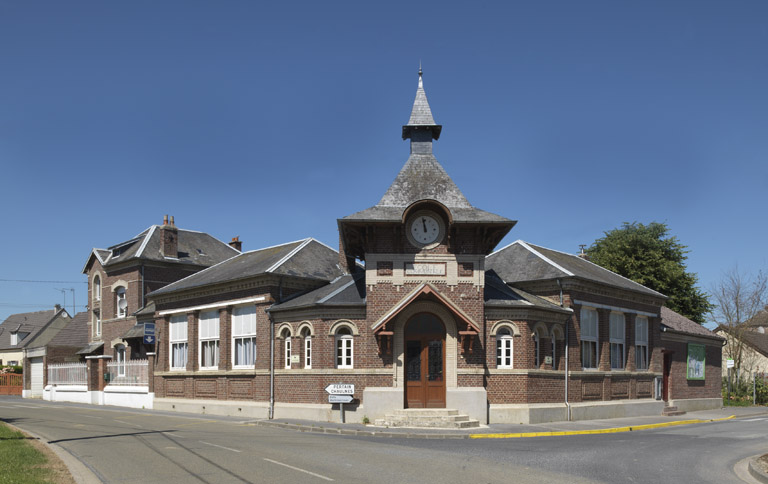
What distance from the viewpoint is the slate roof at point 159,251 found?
38812 millimetres

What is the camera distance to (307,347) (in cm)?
2500

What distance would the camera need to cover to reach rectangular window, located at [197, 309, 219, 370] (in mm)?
28781

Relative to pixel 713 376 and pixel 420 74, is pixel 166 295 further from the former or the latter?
pixel 713 376

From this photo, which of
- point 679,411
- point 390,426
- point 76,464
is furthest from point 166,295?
point 679,411

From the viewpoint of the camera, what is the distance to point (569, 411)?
2548cm

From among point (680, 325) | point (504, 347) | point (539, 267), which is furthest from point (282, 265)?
point (680, 325)

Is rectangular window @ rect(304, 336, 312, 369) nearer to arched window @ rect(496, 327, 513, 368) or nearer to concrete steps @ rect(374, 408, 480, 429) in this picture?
concrete steps @ rect(374, 408, 480, 429)

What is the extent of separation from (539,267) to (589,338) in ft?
10.9

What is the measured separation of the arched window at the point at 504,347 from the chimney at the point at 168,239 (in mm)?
21674

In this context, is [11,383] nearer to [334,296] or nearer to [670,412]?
[334,296]

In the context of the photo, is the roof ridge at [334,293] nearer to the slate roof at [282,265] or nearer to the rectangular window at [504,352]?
the slate roof at [282,265]

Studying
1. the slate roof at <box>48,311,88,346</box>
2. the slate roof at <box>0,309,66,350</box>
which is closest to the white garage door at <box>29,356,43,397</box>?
the slate roof at <box>48,311,88,346</box>

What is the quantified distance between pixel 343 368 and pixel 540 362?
6896 mm

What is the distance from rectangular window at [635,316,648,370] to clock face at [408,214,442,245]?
39.2ft
